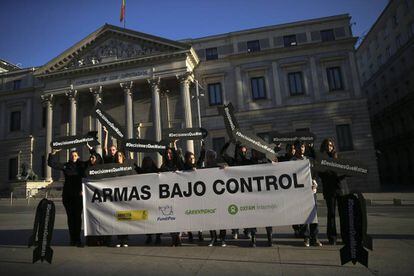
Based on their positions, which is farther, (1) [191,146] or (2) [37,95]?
(2) [37,95]

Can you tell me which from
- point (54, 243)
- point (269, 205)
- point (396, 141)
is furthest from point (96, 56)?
point (396, 141)

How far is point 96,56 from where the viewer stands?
34125 millimetres

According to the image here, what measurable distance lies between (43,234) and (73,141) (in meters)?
2.61

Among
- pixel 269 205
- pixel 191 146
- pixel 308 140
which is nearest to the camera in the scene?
pixel 269 205

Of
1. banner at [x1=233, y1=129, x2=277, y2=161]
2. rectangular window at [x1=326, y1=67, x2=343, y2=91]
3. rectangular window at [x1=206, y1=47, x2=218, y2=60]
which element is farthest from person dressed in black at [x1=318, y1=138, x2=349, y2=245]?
rectangular window at [x1=206, y1=47, x2=218, y2=60]

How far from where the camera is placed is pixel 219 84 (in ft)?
109

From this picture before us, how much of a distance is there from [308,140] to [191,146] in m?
22.2

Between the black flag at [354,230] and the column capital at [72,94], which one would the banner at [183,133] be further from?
the column capital at [72,94]

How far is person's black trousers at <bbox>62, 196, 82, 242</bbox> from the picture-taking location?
7.02m

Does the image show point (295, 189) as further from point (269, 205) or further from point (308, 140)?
point (308, 140)

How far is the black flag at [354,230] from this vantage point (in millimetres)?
4484

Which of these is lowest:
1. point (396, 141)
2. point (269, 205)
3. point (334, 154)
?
point (269, 205)

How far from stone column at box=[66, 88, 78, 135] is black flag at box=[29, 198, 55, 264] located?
29.5 meters

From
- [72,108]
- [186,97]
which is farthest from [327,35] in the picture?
[72,108]
